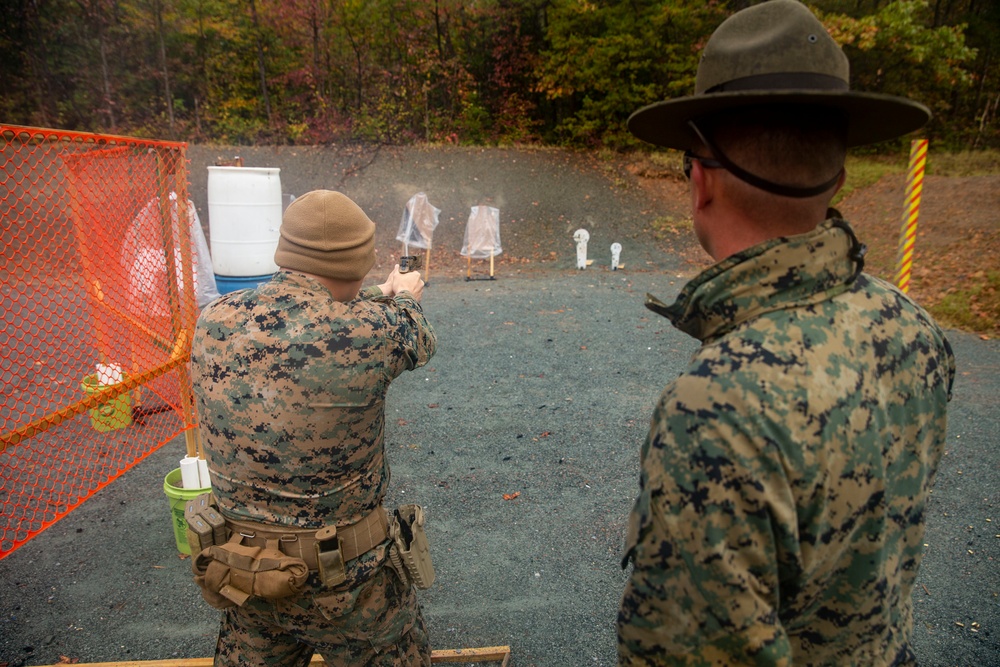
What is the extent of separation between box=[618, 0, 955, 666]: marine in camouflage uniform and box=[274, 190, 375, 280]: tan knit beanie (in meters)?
1.14

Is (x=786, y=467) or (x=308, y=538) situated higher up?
(x=786, y=467)

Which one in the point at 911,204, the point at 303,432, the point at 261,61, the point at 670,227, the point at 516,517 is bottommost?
the point at 516,517

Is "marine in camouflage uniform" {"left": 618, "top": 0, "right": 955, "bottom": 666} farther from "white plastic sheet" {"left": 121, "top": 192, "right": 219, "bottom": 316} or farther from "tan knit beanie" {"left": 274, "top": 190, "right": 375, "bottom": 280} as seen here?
"white plastic sheet" {"left": 121, "top": 192, "right": 219, "bottom": 316}

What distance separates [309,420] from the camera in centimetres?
196

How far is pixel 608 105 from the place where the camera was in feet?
64.1

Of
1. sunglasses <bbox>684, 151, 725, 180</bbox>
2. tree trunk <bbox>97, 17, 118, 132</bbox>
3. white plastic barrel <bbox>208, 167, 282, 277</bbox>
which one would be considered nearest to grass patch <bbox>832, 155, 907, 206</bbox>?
white plastic barrel <bbox>208, 167, 282, 277</bbox>

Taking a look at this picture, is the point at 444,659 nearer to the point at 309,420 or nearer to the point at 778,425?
the point at 309,420

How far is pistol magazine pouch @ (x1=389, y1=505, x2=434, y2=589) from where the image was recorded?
6.98 ft

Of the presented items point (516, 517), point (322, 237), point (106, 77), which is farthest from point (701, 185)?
point (106, 77)

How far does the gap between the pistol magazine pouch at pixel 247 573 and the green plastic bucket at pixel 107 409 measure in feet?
4.53

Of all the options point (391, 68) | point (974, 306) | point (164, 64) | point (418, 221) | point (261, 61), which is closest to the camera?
point (974, 306)

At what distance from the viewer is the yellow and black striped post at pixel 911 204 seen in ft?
24.8

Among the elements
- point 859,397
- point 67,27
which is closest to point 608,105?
point 67,27

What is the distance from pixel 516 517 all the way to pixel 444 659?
52.1 inches
